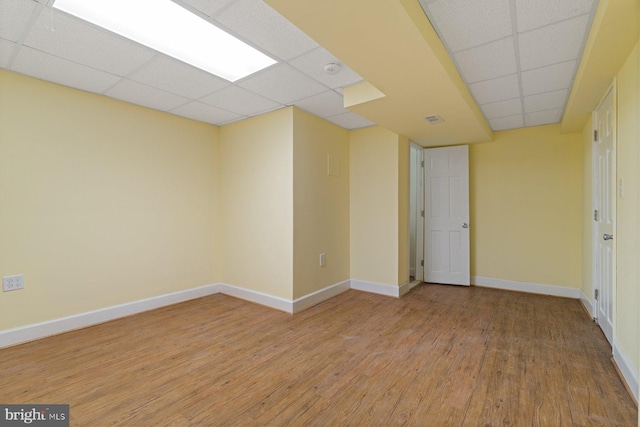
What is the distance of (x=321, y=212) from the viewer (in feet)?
12.9

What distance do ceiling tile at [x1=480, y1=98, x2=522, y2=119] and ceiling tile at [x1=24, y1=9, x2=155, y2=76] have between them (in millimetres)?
3533

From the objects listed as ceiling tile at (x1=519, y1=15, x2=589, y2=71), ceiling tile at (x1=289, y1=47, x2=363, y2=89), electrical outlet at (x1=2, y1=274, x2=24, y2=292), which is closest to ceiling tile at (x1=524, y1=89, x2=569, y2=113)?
ceiling tile at (x1=519, y1=15, x2=589, y2=71)

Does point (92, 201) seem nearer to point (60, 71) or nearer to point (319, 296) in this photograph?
point (60, 71)

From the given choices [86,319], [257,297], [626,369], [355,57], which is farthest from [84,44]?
[626,369]

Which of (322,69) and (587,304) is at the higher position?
(322,69)

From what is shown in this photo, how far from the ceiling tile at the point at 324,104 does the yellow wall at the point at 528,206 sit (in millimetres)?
2546

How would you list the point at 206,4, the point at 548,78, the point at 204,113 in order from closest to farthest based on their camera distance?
the point at 206,4, the point at 548,78, the point at 204,113

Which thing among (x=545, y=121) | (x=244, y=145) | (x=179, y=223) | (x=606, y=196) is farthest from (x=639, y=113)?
(x=179, y=223)

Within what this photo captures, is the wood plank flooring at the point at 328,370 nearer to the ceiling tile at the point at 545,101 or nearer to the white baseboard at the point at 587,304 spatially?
the white baseboard at the point at 587,304

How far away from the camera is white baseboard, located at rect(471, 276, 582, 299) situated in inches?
156

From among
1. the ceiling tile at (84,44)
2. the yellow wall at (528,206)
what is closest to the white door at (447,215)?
the yellow wall at (528,206)

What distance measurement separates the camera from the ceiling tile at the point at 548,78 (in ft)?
8.02

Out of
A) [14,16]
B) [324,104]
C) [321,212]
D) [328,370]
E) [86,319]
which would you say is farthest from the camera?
[321,212]

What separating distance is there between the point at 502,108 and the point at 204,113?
369 centimetres
